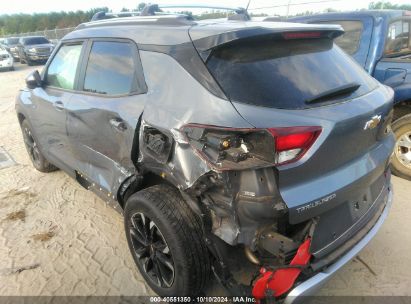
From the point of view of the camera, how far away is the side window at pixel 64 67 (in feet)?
11.7

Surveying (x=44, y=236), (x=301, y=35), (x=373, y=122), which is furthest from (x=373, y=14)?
(x=44, y=236)

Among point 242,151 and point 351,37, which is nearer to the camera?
point 242,151

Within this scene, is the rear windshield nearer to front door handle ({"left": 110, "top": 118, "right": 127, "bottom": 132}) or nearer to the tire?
front door handle ({"left": 110, "top": 118, "right": 127, "bottom": 132})

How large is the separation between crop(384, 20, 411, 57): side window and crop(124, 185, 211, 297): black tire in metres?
3.54

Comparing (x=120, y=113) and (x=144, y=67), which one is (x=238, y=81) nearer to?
(x=144, y=67)

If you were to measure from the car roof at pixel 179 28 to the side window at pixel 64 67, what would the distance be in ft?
1.30

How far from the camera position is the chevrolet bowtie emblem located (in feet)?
7.46

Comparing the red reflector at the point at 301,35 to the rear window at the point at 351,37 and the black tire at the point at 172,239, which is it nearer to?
the black tire at the point at 172,239

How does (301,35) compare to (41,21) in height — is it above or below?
above

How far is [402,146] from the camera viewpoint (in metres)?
4.46

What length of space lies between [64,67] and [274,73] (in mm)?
2508

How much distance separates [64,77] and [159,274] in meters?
2.26

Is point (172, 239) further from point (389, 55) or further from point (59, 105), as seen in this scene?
point (389, 55)

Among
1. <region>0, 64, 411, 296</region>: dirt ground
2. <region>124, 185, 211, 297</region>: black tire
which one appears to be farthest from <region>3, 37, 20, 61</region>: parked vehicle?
<region>124, 185, 211, 297</region>: black tire
